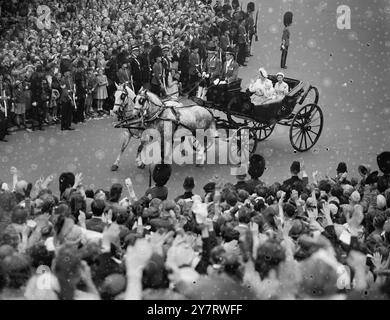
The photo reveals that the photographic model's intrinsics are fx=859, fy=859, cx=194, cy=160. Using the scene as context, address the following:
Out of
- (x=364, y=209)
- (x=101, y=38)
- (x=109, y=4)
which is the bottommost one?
(x=364, y=209)

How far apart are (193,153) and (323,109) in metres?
5.69

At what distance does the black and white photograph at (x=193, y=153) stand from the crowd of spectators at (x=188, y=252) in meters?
0.02

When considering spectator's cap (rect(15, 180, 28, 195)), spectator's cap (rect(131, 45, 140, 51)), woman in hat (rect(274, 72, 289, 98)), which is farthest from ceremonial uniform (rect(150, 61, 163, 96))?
spectator's cap (rect(15, 180, 28, 195))

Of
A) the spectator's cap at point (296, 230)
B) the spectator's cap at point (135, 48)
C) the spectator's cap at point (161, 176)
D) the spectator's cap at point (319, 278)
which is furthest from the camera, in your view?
the spectator's cap at point (135, 48)

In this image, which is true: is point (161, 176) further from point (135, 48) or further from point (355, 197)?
point (135, 48)

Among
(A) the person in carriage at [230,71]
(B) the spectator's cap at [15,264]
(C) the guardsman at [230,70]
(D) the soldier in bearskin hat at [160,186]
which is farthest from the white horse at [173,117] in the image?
(B) the spectator's cap at [15,264]

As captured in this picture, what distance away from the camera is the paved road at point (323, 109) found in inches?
649

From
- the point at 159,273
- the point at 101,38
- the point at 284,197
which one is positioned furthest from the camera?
the point at 101,38

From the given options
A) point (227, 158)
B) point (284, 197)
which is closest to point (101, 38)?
point (227, 158)

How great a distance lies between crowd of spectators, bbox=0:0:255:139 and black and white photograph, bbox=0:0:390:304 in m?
0.05

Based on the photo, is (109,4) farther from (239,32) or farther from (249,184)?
(249,184)

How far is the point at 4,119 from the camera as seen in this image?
17531 mm

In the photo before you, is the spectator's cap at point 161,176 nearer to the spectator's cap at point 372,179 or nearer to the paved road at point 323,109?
the paved road at point 323,109

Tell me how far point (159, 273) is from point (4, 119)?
10668mm
